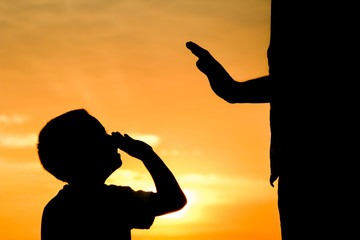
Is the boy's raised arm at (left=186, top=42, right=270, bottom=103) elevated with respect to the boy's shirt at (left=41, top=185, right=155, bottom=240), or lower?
elevated

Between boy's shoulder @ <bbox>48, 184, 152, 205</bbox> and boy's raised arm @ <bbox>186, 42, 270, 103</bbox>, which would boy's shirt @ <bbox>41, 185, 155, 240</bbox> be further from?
boy's raised arm @ <bbox>186, 42, 270, 103</bbox>

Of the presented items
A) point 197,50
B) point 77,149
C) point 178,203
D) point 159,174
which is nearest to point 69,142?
point 77,149

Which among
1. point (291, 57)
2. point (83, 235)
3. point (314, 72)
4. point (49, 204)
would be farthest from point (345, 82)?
point (49, 204)

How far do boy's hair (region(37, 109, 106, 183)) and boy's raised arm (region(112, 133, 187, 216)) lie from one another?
0.26 m

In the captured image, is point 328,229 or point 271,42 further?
point 271,42

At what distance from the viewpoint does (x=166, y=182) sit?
1.85m

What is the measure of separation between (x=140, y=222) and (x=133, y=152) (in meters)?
0.38

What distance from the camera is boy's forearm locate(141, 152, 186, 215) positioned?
1841mm

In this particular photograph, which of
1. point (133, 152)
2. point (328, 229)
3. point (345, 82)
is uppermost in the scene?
point (345, 82)

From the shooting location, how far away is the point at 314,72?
1.69 metres

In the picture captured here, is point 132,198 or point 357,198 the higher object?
point 132,198

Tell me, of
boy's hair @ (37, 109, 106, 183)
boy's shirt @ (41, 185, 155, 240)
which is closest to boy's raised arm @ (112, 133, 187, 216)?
boy's shirt @ (41, 185, 155, 240)

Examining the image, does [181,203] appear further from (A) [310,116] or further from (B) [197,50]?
(B) [197,50]

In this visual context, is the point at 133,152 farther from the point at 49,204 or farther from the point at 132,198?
the point at 49,204
